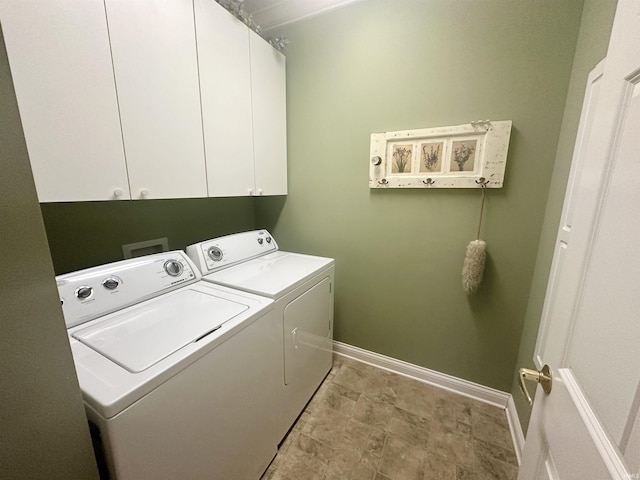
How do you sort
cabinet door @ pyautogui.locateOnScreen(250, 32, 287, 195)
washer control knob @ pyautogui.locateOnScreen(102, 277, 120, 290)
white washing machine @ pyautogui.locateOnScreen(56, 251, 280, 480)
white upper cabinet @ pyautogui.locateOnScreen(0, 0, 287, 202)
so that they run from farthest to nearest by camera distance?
cabinet door @ pyautogui.locateOnScreen(250, 32, 287, 195)
washer control knob @ pyautogui.locateOnScreen(102, 277, 120, 290)
white upper cabinet @ pyautogui.locateOnScreen(0, 0, 287, 202)
white washing machine @ pyautogui.locateOnScreen(56, 251, 280, 480)

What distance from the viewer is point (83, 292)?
102 centimetres

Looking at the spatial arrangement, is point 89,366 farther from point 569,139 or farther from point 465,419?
point 569,139

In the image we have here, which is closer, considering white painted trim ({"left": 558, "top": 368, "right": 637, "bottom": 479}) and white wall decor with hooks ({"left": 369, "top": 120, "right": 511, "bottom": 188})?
white painted trim ({"left": 558, "top": 368, "right": 637, "bottom": 479})

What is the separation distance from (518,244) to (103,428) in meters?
2.04

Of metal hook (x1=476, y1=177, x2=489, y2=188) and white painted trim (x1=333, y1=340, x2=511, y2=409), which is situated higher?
metal hook (x1=476, y1=177, x2=489, y2=188)

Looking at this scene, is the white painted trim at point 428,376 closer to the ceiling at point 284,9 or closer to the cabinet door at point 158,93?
the cabinet door at point 158,93

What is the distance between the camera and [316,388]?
186cm

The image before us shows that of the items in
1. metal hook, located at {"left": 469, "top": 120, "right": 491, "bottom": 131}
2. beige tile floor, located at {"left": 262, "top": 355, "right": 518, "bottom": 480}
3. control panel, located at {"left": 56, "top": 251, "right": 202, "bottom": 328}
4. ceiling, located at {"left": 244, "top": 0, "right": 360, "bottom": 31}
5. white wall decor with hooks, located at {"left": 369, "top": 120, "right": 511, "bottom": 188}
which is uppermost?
ceiling, located at {"left": 244, "top": 0, "right": 360, "bottom": 31}

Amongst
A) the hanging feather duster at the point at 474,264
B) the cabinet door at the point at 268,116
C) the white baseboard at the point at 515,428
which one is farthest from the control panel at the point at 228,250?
the white baseboard at the point at 515,428

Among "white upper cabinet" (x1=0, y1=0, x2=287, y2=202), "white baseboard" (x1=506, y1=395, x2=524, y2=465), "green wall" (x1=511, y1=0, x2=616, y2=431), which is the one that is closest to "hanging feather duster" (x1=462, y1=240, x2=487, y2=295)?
"green wall" (x1=511, y1=0, x2=616, y2=431)

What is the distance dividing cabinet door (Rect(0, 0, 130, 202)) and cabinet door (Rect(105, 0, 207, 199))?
0.16 ft

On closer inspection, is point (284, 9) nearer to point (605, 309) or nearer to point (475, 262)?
point (475, 262)

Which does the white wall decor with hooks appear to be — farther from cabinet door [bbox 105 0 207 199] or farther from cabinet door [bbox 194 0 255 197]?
cabinet door [bbox 105 0 207 199]

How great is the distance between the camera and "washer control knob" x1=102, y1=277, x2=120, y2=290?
109 centimetres
